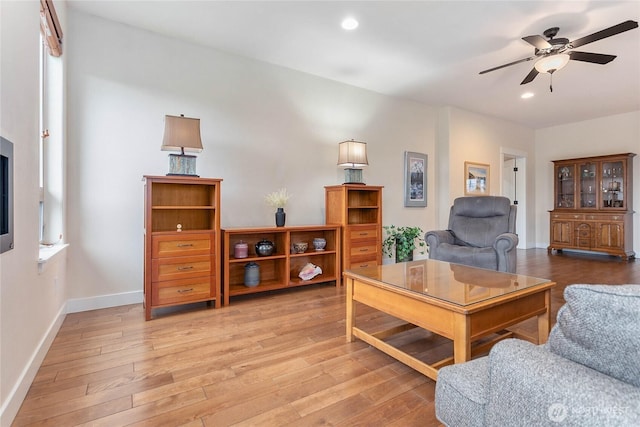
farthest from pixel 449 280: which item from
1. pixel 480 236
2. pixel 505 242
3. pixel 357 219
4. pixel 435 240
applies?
pixel 357 219

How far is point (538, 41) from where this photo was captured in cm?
289

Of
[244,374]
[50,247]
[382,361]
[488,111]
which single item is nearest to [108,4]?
[50,247]

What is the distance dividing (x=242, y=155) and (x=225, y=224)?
2.66ft

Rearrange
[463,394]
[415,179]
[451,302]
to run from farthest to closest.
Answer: [415,179], [451,302], [463,394]

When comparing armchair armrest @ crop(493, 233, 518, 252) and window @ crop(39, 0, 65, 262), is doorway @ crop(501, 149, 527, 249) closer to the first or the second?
armchair armrest @ crop(493, 233, 518, 252)

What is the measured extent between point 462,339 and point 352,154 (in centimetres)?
284

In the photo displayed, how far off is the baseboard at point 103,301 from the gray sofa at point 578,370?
127 inches

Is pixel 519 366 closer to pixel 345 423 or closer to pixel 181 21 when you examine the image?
pixel 345 423

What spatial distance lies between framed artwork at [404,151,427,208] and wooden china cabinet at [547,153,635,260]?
320 cm

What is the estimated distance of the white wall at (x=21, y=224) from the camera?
4.70 feet

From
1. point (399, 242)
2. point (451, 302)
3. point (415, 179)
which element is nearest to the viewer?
point (451, 302)

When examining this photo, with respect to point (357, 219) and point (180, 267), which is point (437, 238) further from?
point (180, 267)

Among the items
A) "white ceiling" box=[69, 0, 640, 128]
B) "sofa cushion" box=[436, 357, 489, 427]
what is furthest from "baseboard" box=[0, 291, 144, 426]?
"white ceiling" box=[69, 0, 640, 128]

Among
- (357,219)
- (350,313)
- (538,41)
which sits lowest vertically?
(350,313)
